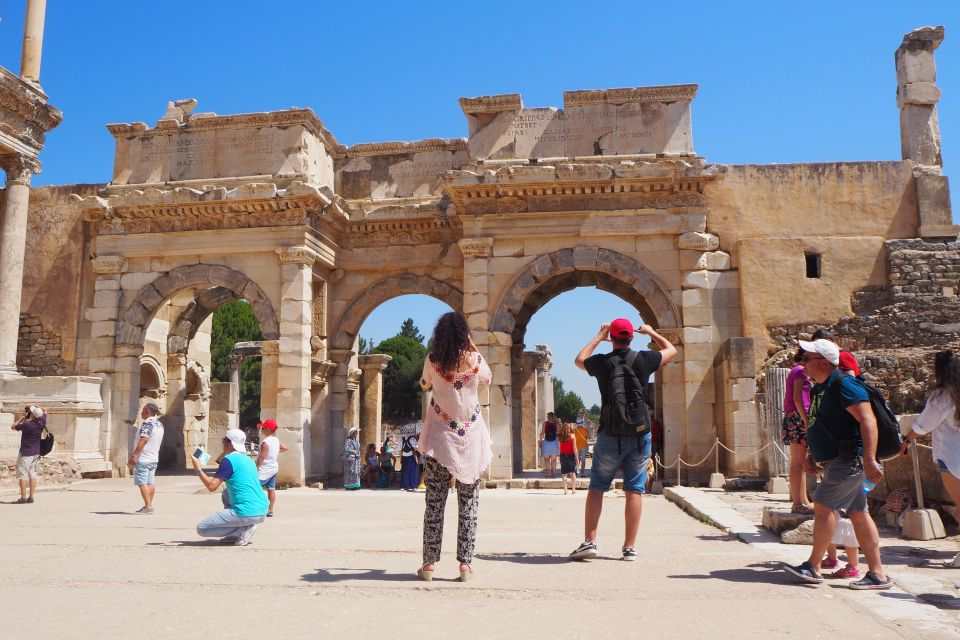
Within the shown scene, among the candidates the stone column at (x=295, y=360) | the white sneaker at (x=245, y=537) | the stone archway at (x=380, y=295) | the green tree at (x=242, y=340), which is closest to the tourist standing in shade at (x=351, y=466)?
the stone column at (x=295, y=360)

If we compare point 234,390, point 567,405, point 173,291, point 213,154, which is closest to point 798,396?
point 173,291

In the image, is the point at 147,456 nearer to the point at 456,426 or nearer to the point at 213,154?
the point at 456,426

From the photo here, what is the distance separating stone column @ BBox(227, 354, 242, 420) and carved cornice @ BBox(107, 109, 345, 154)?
33.1 ft

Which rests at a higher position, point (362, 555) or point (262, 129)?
point (262, 129)

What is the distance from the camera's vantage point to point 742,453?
1331 centimetres

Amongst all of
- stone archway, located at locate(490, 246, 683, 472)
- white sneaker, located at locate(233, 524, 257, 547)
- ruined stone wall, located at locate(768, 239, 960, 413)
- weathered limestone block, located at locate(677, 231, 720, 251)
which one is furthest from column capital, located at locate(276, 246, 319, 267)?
white sneaker, located at locate(233, 524, 257, 547)

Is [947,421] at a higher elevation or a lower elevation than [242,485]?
higher

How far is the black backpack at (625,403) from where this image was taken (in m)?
5.70

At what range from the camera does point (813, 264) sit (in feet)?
48.2

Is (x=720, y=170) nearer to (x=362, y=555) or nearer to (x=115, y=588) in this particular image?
(x=362, y=555)

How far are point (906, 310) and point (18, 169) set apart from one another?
16.8 metres

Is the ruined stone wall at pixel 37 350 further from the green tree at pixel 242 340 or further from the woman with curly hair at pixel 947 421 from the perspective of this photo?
the green tree at pixel 242 340

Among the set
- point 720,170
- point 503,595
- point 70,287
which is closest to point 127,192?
point 70,287

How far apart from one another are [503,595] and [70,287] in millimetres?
15105
